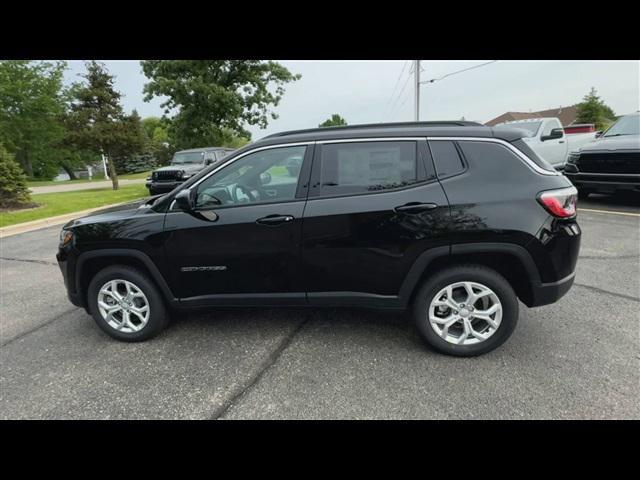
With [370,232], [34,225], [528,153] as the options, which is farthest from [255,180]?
[34,225]

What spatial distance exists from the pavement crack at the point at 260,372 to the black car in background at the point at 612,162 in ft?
24.0

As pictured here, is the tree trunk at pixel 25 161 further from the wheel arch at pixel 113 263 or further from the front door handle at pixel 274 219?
the front door handle at pixel 274 219

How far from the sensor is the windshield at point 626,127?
7617 mm

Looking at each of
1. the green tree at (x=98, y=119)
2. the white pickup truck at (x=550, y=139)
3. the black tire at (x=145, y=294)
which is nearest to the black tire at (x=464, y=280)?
the black tire at (x=145, y=294)

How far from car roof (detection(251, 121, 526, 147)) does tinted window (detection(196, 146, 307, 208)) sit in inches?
4.7

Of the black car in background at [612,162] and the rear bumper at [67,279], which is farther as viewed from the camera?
the black car in background at [612,162]

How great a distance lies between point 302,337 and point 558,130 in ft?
31.4

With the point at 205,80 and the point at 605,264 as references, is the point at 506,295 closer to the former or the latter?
the point at 605,264

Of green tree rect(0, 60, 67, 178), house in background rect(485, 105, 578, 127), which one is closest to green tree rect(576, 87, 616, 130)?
house in background rect(485, 105, 578, 127)

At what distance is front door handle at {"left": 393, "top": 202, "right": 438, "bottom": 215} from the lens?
2586mm

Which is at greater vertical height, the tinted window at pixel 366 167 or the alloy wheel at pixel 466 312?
the tinted window at pixel 366 167

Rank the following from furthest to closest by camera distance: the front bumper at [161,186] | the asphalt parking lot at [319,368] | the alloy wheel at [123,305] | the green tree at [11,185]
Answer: the front bumper at [161,186] → the green tree at [11,185] → the alloy wheel at [123,305] → the asphalt parking lot at [319,368]
